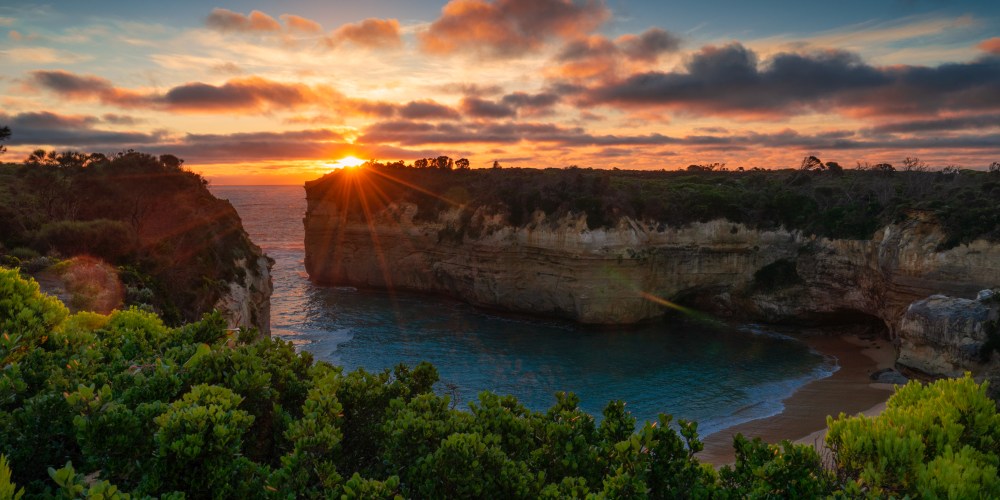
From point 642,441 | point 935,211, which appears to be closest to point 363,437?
point 642,441

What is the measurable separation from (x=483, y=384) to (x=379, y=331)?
15.0m

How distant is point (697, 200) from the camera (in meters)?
47.8

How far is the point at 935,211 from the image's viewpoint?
34.8 metres

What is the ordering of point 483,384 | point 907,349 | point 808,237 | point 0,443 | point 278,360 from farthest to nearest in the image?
point 808,237 < point 483,384 < point 907,349 < point 278,360 < point 0,443

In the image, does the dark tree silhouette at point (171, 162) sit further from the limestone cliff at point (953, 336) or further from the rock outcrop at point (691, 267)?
the limestone cliff at point (953, 336)

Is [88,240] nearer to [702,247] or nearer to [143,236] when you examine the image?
[143,236]

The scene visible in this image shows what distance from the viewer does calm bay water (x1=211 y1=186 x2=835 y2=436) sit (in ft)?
99.3

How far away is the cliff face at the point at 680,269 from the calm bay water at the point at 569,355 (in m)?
2.62

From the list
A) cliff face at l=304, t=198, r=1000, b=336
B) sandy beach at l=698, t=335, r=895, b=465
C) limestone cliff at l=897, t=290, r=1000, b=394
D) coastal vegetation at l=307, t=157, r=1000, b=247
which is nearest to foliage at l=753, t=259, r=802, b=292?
cliff face at l=304, t=198, r=1000, b=336

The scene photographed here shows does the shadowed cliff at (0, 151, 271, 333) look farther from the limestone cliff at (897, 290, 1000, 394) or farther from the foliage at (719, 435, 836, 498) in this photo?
the limestone cliff at (897, 290, 1000, 394)

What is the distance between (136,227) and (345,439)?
2628 centimetres

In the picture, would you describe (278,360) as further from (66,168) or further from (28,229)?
(66,168)

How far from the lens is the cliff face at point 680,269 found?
36.9 m

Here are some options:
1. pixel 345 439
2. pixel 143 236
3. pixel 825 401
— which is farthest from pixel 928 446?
pixel 143 236
